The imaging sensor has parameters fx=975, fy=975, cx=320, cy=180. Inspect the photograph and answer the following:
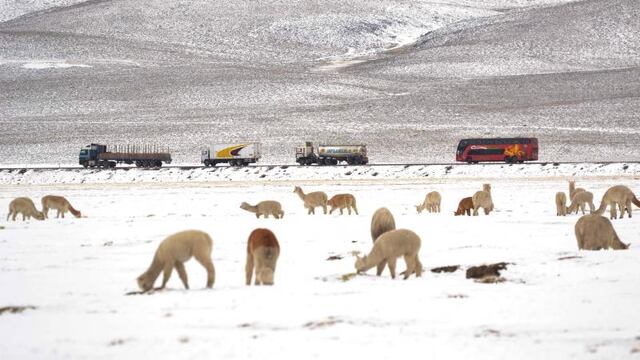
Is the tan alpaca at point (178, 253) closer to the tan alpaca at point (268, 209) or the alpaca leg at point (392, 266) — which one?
the alpaca leg at point (392, 266)

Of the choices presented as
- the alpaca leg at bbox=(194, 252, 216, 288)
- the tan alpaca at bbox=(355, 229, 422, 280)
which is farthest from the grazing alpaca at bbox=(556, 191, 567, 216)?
the alpaca leg at bbox=(194, 252, 216, 288)

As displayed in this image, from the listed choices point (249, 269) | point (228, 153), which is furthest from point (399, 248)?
point (228, 153)

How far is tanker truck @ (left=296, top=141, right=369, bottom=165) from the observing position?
2958 inches

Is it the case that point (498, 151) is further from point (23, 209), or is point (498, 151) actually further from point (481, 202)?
point (23, 209)

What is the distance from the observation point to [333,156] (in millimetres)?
75750

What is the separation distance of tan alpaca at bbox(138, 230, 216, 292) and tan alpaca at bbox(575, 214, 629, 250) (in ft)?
23.0

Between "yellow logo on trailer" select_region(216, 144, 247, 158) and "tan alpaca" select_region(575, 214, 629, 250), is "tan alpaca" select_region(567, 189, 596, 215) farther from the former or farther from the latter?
"yellow logo on trailer" select_region(216, 144, 247, 158)

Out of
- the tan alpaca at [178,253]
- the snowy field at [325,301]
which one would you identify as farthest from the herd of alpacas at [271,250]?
the snowy field at [325,301]

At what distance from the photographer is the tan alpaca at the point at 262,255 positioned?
1369cm

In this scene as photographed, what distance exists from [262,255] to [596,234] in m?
6.37

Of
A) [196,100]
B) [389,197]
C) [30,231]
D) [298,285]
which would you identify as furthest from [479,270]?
[196,100]

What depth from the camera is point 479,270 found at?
1491 cm

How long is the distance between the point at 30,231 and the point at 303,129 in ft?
261

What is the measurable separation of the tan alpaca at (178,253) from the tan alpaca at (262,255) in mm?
708
